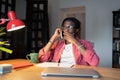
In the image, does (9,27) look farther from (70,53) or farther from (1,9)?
(1,9)

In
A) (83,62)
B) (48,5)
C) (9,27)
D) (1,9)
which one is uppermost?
(48,5)

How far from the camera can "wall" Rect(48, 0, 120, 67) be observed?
4.48m

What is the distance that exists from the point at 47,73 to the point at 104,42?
363cm

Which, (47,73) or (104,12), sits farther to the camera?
(104,12)

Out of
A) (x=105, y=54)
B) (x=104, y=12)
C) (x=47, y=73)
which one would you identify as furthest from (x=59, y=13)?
(x=47, y=73)

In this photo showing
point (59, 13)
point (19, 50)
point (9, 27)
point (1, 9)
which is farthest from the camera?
point (59, 13)

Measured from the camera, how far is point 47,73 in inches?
42.7

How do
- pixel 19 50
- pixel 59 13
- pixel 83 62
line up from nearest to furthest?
pixel 83 62, pixel 19 50, pixel 59 13

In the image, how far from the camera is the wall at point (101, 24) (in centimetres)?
448

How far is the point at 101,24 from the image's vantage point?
4.57 meters

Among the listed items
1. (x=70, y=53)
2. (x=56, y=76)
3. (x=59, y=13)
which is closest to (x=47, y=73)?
(x=56, y=76)

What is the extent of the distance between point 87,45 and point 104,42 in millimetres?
2793

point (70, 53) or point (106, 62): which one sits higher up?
point (70, 53)

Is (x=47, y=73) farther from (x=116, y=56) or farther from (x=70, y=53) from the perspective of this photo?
(x=116, y=56)
